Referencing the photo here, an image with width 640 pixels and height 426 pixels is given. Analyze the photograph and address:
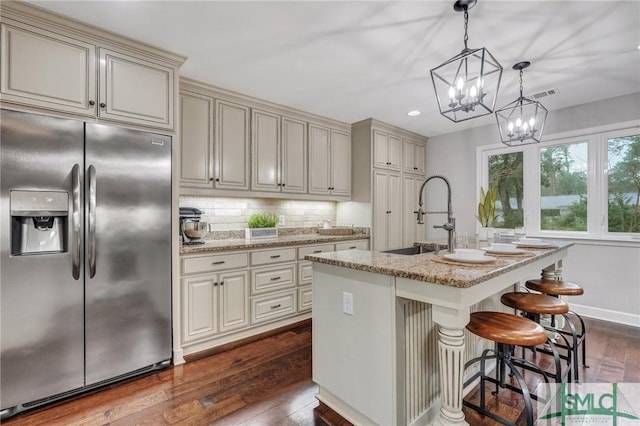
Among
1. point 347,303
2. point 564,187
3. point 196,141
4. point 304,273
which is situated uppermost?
point 196,141

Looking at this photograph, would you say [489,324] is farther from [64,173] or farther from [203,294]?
[64,173]

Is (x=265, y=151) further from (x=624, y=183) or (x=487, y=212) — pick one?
(x=624, y=183)

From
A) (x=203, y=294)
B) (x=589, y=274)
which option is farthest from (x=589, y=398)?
(x=203, y=294)

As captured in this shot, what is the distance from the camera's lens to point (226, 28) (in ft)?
7.02

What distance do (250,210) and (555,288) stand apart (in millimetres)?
3158

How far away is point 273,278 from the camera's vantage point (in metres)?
3.20

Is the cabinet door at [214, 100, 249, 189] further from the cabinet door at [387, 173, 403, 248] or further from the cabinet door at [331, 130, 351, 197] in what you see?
the cabinet door at [387, 173, 403, 248]

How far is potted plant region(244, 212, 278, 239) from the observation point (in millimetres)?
3477

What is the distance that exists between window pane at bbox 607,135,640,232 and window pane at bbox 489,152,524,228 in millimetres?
925

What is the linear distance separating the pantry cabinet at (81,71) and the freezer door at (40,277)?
16 centimetres

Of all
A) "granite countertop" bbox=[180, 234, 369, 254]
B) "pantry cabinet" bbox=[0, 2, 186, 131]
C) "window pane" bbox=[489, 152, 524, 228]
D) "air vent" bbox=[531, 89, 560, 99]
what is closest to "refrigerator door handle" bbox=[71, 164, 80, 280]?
"pantry cabinet" bbox=[0, 2, 186, 131]

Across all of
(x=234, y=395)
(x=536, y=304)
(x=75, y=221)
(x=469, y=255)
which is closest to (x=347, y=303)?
(x=469, y=255)

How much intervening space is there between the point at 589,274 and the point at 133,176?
16.5 ft

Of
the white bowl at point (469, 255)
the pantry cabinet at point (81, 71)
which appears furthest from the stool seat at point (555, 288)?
the pantry cabinet at point (81, 71)
